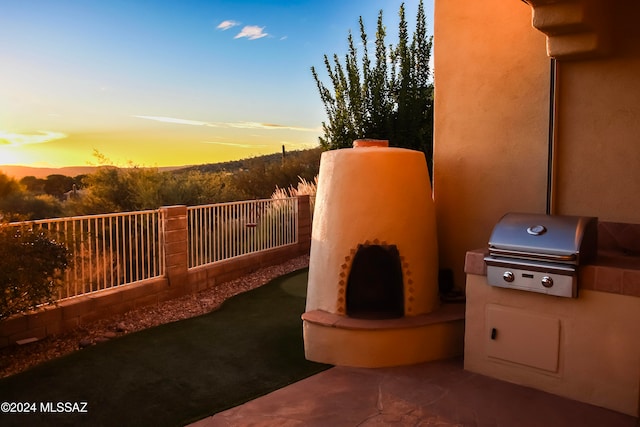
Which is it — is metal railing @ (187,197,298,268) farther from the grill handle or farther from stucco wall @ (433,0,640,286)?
the grill handle

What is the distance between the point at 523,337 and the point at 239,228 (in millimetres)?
5807

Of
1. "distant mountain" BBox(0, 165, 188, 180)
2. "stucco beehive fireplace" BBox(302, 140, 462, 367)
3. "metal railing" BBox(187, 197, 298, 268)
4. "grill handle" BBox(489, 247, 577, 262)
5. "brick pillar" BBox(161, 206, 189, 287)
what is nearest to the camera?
"grill handle" BBox(489, 247, 577, 262)

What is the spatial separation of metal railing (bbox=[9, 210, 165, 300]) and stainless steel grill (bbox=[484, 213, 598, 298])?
444 cm

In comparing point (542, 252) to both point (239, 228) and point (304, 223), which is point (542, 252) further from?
point (304, 223)

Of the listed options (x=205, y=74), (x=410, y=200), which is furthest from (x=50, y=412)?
(x=205, y=74)

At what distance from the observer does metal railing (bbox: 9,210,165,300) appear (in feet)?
17.9

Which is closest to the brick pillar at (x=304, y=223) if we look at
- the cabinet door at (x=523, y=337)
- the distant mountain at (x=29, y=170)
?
the distant mountain at (x=29, y=170)

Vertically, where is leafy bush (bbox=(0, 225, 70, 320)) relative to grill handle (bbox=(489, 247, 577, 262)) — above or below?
below

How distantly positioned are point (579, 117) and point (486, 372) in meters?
2.53

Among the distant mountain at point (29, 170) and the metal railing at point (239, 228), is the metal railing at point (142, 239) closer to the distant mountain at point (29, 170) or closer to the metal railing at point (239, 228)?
the metal railing at point (239, 228)

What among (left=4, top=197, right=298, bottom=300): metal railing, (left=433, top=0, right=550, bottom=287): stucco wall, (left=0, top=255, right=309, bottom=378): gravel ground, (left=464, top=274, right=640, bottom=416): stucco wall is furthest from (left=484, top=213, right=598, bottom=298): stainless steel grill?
(left=4, top=197, right=298, bottom=300): metal railing

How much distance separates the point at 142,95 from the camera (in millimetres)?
11789

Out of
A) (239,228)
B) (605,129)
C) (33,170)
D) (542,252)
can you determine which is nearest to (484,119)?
(605,129)

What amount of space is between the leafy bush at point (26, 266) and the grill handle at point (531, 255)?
14.0 ft
